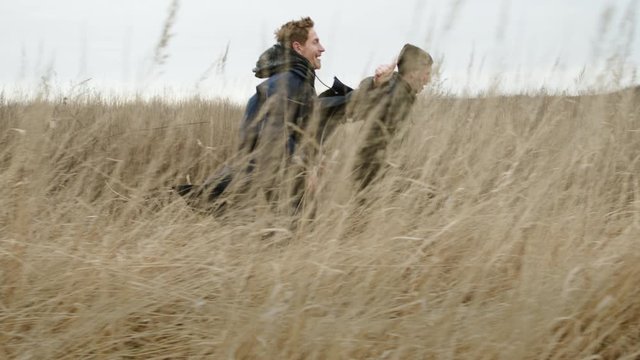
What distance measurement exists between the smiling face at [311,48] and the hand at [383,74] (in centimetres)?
38

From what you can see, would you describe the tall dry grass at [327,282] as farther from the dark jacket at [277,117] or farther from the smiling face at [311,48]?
the smiling face at [311,48]

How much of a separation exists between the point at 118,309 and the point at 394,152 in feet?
5.50

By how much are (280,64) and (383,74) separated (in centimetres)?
50

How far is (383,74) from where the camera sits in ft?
10.2

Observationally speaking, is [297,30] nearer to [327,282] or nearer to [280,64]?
[280,64]

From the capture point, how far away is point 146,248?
2.33 meters

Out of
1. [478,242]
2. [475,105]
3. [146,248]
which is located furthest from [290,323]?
[475,105]

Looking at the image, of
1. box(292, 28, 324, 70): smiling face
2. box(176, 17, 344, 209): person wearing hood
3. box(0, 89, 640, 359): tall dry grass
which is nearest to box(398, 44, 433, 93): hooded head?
box(176, 17, 344, 209): person wearing hood

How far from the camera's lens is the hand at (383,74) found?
310 cm

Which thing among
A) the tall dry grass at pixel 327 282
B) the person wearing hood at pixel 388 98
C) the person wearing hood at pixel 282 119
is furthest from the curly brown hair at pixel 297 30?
the tall dry grass at pixel 327 282

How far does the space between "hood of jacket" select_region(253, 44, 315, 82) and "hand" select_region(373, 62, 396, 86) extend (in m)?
0.32

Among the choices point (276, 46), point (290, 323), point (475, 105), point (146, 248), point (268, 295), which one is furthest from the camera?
point (475, 105)

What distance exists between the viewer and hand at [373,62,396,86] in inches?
122

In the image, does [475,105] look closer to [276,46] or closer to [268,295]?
[276,46]
